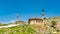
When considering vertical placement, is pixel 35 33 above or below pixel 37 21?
below

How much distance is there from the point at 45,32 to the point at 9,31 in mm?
11804

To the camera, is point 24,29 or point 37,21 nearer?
point 24,29

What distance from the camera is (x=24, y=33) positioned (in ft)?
134

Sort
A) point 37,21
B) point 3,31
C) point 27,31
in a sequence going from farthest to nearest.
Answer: point 37,21
point 27,31
point 3,31

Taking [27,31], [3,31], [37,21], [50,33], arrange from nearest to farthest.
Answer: [3,31], [27,31], [50,33], [37,21]

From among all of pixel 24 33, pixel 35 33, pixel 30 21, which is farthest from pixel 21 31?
pixel 30 21

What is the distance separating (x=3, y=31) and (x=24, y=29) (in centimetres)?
680

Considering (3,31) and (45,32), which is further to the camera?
(45,32)

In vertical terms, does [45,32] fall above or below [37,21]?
below

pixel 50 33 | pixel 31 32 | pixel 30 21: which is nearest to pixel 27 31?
pixel 31 32

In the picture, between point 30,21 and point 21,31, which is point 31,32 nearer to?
point 21,31

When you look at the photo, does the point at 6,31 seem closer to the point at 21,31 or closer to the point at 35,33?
the point at 21,31

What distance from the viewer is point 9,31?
40.0 m

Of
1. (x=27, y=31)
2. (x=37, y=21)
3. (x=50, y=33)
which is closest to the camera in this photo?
(x=27, y=31)
